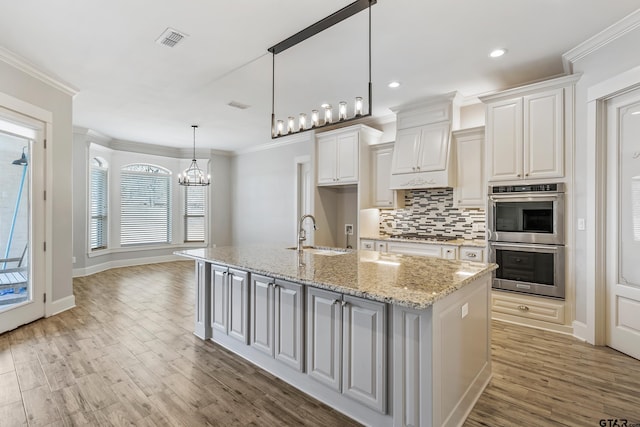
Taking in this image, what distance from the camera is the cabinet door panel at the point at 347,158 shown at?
5145 mm

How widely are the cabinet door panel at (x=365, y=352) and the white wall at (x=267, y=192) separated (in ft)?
14.5

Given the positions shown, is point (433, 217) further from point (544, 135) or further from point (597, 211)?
point (597, 211)

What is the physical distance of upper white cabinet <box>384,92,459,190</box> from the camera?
14.2 feet

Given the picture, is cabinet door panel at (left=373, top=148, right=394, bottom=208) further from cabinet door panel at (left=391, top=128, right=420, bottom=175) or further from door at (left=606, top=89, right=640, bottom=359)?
door at (left=606, top=89, right=640, bottom=359)

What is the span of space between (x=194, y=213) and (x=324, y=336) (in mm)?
6969

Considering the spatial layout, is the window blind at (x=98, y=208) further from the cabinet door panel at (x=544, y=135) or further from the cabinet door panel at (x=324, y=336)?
the cabinet door panel at (x=544, y=135)

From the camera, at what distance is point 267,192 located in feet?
24.7

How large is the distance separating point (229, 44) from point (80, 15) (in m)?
1.15

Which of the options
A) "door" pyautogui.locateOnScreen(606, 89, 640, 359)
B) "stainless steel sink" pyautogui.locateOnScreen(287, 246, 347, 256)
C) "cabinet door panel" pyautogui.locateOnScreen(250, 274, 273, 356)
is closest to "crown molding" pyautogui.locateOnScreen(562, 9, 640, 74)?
"door" pyautogui.locateOnScreen(606, 89, 640, 359)

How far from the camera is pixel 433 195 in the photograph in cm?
489

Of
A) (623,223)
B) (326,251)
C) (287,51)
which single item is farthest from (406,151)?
(623,223)

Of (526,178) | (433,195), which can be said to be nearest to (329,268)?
(526,178)

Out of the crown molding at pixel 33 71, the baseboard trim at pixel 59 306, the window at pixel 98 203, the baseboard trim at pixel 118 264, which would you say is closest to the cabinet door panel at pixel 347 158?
the crown molding at pixel 33 71

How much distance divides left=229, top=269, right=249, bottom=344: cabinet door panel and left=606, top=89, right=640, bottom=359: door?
3315 mm
